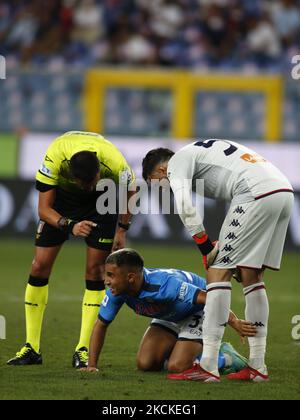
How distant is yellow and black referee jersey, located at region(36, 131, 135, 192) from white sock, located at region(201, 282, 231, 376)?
1397mm

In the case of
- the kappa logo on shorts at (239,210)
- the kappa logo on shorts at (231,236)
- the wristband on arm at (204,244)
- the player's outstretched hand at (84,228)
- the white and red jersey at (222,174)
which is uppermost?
the white and red jersey at (222,174)

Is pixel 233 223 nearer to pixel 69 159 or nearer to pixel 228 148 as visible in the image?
pixel 228 148

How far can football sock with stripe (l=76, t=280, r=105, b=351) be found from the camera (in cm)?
769

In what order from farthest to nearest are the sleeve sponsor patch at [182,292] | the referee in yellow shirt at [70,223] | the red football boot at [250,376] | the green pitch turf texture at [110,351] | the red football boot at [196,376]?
the referee in yellow shirt at [70,223] → the sleeve sponsor patch at [182,292] → the red football boot at [250,376] → the red football boot at [196,376] → the green pitch turf texture at [110,351]

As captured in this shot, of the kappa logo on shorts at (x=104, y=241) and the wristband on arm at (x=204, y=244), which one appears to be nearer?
the wristband on arm at (x=204, y=244)

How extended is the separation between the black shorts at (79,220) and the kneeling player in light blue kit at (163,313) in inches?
23.3

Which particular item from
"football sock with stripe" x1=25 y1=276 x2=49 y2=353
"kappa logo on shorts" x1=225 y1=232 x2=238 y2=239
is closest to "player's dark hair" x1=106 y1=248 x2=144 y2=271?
"kappa logo on shorts" x1=225 y1=232 x2=238 y2=239

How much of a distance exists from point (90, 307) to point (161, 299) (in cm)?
83

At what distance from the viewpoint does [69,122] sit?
18781 millimetres

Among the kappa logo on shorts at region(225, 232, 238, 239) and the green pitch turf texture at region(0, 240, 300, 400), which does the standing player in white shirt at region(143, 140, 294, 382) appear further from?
the green pitch turf texture at region(0, 240, 300, 400)

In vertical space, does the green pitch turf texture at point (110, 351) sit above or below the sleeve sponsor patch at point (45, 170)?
below

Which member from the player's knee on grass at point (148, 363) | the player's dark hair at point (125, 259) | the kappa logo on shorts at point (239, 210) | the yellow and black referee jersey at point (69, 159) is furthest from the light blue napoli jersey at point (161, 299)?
the yellow and black referee jersey at point (69, 159)

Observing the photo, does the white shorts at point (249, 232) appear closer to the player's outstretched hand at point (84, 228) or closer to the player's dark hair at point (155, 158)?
the player's dark hair at point (155, 158)

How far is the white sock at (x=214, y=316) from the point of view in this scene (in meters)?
6.76
